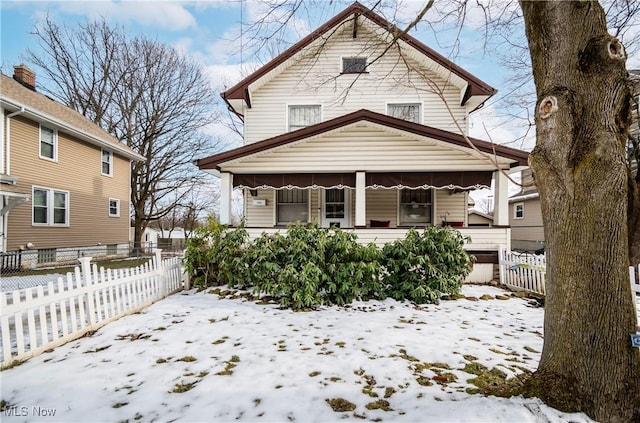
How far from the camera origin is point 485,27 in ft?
15.4

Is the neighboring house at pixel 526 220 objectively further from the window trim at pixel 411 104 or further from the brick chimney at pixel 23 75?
the brick chimney at pixel 23 75

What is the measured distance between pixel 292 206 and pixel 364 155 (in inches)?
131

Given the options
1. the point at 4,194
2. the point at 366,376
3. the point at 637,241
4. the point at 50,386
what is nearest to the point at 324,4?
the point at 637,241

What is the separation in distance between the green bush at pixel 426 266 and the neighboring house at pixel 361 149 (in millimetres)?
1735

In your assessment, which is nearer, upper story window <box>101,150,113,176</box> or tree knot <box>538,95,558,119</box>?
tree knot <box>538,95,558,119</box>

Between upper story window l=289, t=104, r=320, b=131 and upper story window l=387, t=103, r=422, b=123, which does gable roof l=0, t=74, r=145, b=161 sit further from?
upper story window l=387, t=103, r=422, b=123

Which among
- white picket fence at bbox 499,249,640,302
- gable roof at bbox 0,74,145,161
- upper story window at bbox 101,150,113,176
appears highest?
gable roof at bbox 0,74,145,161

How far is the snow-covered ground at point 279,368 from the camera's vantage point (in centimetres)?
236

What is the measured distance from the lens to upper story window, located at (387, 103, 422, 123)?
10.8 metres

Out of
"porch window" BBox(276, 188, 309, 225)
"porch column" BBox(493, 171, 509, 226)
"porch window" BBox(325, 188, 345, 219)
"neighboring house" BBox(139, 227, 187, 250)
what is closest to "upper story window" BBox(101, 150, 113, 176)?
"neighboring house" BBox(139, 227, 187, 250)

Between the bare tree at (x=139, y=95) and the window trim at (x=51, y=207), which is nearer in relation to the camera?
the window trim at (x=51, y=207)

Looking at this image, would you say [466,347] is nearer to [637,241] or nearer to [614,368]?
[614,368]

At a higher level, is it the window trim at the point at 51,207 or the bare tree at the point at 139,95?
the bare tree at the point at 139,95

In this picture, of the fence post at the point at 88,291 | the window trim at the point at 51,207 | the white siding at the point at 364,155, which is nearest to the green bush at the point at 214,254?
the white siding at the point at 364,155
